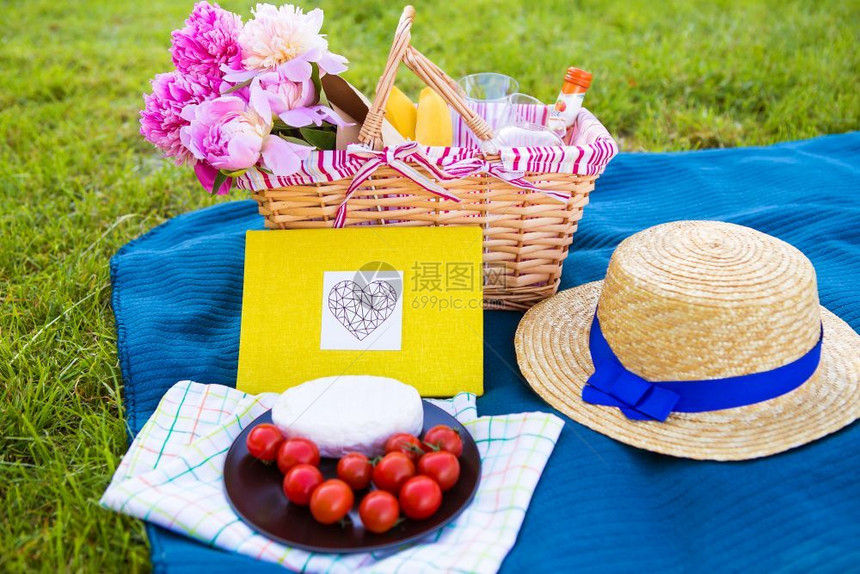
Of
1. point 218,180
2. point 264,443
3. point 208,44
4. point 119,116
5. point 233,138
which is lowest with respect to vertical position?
point 119,116

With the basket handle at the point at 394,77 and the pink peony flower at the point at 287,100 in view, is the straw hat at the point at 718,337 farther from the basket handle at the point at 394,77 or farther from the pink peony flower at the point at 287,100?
the pink peony flower at the point at 287,100

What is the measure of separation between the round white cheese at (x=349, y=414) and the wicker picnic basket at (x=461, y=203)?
435mm

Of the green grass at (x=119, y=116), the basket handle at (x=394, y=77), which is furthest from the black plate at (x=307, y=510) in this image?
the basket handle at (x=394, y=77)

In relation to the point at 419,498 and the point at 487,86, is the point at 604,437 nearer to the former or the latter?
the point at 419,498

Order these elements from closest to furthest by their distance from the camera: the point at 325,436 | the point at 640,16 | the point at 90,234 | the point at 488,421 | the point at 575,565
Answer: the point at 575,565
the point at 325,436
the point at 488,421
the point at 90,234
the point at 640,16

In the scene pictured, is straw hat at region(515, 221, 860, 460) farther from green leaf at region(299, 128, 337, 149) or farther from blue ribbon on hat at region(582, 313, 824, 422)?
green leaf at region(299, 128, 337, 149)

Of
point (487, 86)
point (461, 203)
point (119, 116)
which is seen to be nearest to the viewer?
point (461, 203)

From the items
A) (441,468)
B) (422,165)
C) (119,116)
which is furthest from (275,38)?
(119,116)

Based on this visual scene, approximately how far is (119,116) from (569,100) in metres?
2.26

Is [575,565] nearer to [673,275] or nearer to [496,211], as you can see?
[673,275]

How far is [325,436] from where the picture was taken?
1.31 metres

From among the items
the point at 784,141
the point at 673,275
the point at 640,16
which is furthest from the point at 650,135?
the point at 673,275

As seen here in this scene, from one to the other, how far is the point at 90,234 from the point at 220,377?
95 cm

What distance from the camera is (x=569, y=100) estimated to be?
1.73 meters
